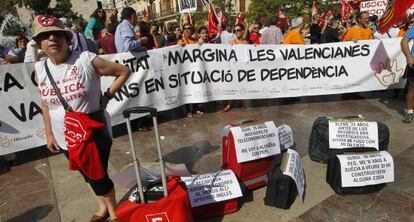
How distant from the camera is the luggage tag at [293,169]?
3.28m

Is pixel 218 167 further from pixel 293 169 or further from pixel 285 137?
pixel 293 169

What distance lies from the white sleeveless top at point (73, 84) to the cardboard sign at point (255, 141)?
56.6 inches

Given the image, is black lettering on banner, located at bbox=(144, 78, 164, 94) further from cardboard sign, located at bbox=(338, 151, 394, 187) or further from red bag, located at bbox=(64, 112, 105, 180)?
cardboard sign, located at bbox=(338, 151, 394, 187)

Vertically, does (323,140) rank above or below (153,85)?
below

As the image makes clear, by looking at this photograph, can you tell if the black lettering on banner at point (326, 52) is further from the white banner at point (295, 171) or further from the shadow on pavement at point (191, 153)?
the white banner at point (295, 171)

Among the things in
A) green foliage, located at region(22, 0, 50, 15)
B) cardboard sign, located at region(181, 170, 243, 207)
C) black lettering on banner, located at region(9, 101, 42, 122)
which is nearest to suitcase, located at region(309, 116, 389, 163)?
cardboard sign, located at region(181, 170, 243, 207)

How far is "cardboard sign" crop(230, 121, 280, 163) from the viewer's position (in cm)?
341

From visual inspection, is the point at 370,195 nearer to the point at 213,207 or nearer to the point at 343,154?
the point at 343,154

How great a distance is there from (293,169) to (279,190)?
0.24 metres

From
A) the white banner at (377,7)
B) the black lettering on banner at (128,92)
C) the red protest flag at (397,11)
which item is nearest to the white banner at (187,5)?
the black lettering on banner at (128,92)

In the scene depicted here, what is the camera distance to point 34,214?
3588mm

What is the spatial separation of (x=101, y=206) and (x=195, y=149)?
195 cm

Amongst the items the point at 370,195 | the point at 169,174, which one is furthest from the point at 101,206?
the point at 370,195

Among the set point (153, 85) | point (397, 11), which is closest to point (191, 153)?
point (153, 85)
